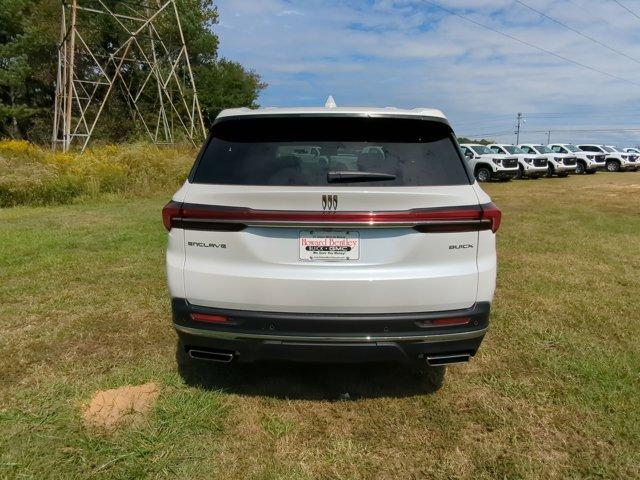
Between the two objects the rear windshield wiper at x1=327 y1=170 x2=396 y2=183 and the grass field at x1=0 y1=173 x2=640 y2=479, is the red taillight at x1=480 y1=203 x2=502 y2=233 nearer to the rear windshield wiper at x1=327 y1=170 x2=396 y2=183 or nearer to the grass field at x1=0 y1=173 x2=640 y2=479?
the rear windshield wiper at x1=327 y1=170 x2=396 y2=183

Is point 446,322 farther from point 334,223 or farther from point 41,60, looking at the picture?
point 41,60

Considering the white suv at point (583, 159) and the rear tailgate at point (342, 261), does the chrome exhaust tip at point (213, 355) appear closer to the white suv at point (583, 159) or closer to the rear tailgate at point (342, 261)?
the rear tailgate at point (342, 261)

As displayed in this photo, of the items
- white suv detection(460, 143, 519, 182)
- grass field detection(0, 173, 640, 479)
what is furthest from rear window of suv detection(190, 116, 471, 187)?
white suv detection(460, 143, 519, 182)

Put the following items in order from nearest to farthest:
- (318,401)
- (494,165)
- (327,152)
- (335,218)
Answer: (335,218) → (327,152) → (318,401) → (494,165)

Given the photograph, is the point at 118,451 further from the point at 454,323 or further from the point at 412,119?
the point at 412,119

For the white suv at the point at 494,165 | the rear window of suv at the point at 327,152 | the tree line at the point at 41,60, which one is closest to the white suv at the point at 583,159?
the white suv at the point at 494,165

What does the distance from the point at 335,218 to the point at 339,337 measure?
65 cm

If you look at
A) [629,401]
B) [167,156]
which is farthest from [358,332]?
[167,156]

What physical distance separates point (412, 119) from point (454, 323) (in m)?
1.20

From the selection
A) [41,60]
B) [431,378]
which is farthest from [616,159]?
[41,60]

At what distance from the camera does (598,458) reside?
2.51 m

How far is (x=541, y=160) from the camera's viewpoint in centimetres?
2567

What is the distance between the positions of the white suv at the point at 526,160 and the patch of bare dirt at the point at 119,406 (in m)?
24.0

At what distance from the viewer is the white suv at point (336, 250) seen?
253cm
